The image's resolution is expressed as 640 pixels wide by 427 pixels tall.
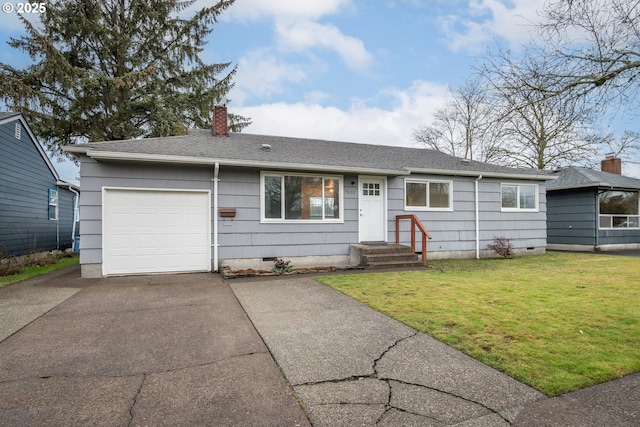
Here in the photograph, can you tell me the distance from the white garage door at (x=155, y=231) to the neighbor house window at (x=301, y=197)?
1587 millimetres

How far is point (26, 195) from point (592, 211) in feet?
73.0

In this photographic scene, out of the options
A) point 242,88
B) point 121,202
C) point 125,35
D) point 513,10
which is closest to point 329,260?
point 121,202

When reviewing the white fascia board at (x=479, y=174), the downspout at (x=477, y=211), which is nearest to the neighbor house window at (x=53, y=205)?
the white fascia board at (x=479, y=174)

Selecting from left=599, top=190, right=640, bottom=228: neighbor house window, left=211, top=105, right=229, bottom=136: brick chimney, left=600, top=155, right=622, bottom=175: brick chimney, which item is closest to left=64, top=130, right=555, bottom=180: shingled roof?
left=211, top=105, right=229, bottom=136: brick chimney

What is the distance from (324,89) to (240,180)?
32.5 feet

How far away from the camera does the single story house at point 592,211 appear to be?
13961mm

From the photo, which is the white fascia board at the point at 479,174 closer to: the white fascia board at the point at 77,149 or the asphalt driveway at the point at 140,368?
the asphalt driveway at the point at 140,368

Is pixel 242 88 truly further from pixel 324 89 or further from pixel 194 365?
pixel 194 365

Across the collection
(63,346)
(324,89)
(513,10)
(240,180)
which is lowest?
(63,346)

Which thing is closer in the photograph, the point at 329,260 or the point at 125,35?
the point at 329,260

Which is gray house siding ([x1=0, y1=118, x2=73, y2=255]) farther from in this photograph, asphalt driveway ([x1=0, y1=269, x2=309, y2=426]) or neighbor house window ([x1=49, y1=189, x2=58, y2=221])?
asphalt driveway ([x1=0, y1=269, x2=309, y2=426])

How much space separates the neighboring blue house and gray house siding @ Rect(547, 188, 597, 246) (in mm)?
20887

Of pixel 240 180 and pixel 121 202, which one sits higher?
pixel 240 180

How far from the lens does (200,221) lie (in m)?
8.45
